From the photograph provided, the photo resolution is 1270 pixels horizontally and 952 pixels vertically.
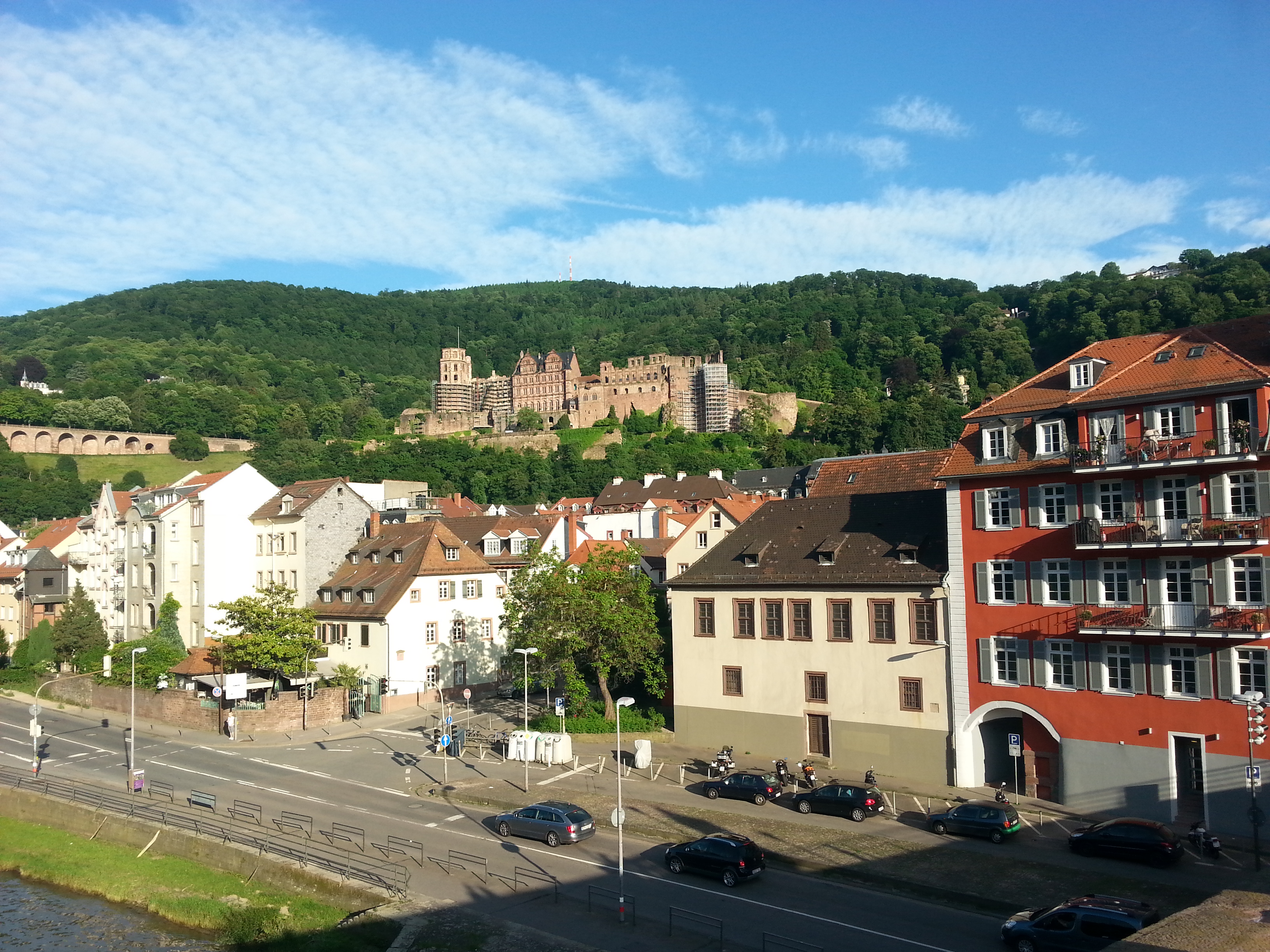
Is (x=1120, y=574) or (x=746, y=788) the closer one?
(x=1120, y=574)

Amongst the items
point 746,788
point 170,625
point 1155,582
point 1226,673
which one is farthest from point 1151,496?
point 170,625

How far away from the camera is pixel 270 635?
53.7 meters

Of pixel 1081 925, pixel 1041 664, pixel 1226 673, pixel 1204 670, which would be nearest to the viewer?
pixel 1081 925

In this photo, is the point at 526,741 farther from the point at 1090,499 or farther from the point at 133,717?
the point at 1090,499

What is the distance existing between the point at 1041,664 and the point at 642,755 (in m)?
15.7

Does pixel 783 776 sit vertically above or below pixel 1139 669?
below

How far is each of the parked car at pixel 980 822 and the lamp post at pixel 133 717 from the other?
29767 mm

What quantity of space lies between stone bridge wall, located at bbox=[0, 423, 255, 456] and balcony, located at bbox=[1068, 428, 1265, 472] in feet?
636

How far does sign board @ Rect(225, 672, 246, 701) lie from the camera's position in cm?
5016

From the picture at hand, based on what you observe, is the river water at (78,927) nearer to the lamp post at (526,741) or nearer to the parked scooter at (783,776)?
the lamp post at (526,741)

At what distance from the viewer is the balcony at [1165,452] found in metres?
30.5

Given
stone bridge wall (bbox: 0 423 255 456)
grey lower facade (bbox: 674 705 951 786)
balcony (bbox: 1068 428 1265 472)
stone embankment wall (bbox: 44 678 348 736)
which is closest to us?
balcony (bbox: 1068 428 1265 472)

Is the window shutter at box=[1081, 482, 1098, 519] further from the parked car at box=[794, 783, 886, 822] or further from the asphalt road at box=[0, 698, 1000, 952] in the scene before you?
the asphalt road at box=[0, 698, 1000, 952]

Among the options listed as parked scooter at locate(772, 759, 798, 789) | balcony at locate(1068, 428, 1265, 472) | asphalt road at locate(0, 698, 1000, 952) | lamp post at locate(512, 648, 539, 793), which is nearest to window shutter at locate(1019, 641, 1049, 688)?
balcony at locate(1068, 428, 1265, 472)
